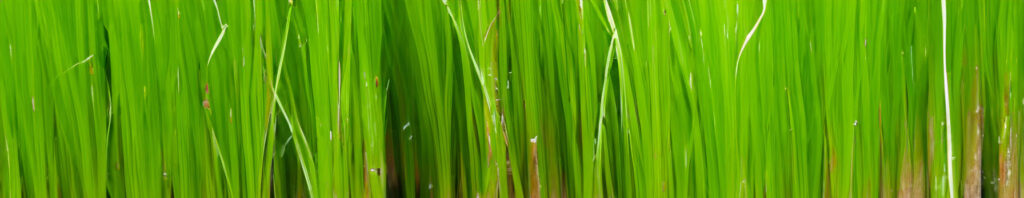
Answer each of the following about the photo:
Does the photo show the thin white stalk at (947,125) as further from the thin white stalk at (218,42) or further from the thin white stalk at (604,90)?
the thin white stalk at (218,42)

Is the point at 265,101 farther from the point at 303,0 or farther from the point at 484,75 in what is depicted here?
the point at 484,75

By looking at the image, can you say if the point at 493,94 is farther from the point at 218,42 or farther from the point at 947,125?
the point at 947,125

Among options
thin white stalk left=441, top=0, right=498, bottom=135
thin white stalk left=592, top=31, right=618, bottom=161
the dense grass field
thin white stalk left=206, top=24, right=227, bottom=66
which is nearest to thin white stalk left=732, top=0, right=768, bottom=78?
the dense grass field

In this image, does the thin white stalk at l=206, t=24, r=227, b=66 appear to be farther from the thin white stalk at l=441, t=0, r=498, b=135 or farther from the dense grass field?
the thin white stalk at l=441, t=0, r=498, b=135

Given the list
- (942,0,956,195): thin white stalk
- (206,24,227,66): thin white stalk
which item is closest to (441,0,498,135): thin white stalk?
(206,24,227,66): thin white stalk

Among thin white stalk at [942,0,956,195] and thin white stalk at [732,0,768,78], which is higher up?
thin white stalk at [732,0,768,78]

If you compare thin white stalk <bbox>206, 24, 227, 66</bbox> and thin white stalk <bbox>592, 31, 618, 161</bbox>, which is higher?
thin white stalk <bbox>206, 24, 227, 66</bbox>

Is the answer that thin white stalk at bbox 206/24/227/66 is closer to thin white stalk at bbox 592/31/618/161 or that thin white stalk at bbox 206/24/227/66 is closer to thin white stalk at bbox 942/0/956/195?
thin white stalk at bbox 592/31/618/161

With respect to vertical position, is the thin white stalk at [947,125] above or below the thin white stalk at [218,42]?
below

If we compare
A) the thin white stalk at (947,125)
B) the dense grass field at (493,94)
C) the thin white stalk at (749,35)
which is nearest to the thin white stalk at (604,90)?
the dense grass field at (493,94)

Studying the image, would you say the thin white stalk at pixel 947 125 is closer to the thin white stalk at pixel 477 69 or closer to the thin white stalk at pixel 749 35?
the thin white stalk at pixel 749 35
